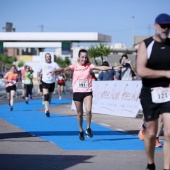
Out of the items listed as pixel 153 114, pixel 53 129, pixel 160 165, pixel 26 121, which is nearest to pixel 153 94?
pixel 153 114

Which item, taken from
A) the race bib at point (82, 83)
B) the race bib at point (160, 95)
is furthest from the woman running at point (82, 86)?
the race bib at point (160, 95)

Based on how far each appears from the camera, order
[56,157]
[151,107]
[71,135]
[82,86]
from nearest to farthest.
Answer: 1. [151,107]
2. [56,157]
3. [82,86]
4. [71,135]

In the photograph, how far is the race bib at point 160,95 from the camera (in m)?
6.61

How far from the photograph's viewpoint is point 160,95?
21.7ft

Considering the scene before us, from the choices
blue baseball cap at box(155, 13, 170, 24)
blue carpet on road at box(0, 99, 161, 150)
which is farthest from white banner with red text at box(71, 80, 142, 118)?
blue baseball cap at box(155, 13, 170, 24)

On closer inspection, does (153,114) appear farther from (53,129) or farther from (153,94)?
(53,129)

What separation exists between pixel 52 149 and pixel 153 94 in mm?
3694

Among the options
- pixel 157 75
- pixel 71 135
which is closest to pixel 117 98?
pixel 71 135

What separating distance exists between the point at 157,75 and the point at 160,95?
0.25m

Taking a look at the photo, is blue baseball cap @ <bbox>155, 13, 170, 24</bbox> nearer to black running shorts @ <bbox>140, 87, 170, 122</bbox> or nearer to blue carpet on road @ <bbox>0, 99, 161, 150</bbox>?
black running shorts @ <bbox>140, 87, 170, 122</bbox>

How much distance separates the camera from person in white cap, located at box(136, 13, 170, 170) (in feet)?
21.6

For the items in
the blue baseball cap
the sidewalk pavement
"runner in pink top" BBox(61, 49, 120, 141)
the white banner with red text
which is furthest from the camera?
the white banner with red text

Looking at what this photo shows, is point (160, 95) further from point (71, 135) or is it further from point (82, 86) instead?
point (71, 135)

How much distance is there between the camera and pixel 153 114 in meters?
6.70
